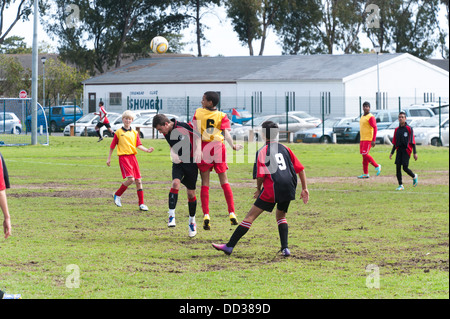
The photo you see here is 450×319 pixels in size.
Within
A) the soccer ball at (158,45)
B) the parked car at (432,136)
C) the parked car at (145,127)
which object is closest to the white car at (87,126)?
the parked car at (145,127)

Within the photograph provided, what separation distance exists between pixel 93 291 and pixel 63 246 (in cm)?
257

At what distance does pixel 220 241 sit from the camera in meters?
9.64

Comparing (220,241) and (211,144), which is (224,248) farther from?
(211,144)

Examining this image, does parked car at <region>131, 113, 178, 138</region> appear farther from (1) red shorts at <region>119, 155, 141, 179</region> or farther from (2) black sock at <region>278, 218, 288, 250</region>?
(2) black sock at <region>278, 218, 288, 250</region>

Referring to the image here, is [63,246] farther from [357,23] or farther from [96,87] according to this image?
[357,23]

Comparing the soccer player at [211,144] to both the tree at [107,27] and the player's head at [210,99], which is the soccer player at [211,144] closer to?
the player's head at [210,99]

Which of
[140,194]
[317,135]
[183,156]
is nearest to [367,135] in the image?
[140,194]

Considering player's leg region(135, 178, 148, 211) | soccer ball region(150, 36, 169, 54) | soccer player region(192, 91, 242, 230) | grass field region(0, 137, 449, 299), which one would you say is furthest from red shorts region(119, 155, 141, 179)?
soccer ball region(150, 36, 169, 54)

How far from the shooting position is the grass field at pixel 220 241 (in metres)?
6.95

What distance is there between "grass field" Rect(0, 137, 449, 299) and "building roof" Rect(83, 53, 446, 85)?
1345 inches

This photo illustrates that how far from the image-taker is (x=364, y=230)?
34.4ft

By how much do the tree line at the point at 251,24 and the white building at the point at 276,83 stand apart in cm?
477
